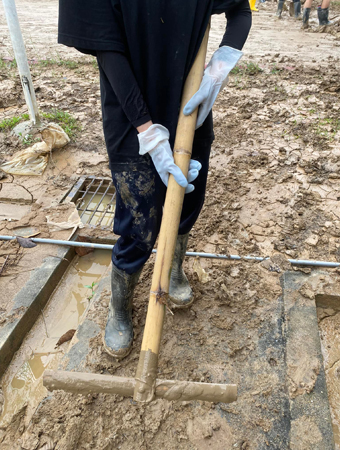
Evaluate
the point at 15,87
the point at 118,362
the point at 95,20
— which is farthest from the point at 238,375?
the point at 15,87

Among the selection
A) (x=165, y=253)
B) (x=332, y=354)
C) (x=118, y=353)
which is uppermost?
(x=165, y=253)

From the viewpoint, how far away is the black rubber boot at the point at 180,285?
81.8 inches

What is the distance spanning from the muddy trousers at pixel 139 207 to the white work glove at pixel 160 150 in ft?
0.24

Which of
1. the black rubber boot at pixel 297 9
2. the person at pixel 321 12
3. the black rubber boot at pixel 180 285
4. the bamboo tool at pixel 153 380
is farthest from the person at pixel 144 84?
the black rubber boot at pixel 297 9

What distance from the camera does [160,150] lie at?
136cm

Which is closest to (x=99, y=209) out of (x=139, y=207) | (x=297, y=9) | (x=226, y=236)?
(x=226, y=236)

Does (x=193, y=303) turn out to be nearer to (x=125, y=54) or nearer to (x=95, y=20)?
(x=125, y=54)

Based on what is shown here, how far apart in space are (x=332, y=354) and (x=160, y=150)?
1.76 m

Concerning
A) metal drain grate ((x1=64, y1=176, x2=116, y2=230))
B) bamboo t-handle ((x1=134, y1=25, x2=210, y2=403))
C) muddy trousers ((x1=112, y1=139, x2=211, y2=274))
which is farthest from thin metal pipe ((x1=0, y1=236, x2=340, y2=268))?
bamboo t-handle ((x1=134, y1=25, x2=210, y2=403))

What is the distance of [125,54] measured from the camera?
1.25m

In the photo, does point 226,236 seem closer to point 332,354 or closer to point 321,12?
point 332,354

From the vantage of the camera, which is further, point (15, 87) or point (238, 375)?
point (15, 87)

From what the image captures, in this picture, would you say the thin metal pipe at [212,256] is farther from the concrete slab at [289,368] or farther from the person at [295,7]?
the person at [295,7]

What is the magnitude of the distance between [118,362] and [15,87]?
5.45 meters
